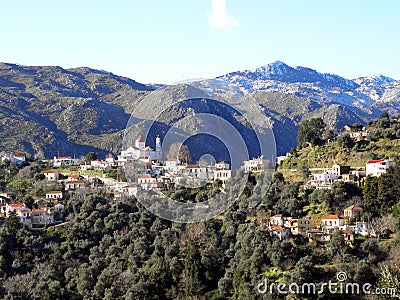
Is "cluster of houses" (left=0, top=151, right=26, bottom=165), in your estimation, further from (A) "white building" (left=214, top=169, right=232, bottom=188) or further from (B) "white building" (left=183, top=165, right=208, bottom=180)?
(A) "white building" (left=214, top=169, right=232, bottom=188)

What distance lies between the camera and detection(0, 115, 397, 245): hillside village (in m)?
23.2

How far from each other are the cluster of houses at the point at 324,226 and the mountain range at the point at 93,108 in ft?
26.2

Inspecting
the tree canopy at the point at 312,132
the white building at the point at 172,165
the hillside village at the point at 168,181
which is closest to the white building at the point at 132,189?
the hillside village at the point at 168,181

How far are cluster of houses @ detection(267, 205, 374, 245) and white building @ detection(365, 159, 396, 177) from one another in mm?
→ 3168

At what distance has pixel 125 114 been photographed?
82812 mm

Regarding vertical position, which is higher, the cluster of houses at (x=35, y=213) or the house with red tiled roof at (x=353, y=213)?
the house with red tiled roof at (x=353, y=213)

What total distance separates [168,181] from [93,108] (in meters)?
48.0

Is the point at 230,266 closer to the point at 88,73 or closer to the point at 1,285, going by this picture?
the point at 1,285

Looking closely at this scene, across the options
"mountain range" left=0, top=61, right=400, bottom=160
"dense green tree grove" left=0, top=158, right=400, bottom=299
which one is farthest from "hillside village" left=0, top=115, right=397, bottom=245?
"mountain range" left=0, top=61, right=400, bottom=160

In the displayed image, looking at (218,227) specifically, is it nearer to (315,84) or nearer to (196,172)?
(196,172)

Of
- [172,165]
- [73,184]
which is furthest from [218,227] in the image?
[172,165]

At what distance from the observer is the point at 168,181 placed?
1289 inches

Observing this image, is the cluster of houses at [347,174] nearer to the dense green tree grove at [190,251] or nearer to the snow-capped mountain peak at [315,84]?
the dense green tree grove at [190,251]

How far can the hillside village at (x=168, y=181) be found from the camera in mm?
23234
